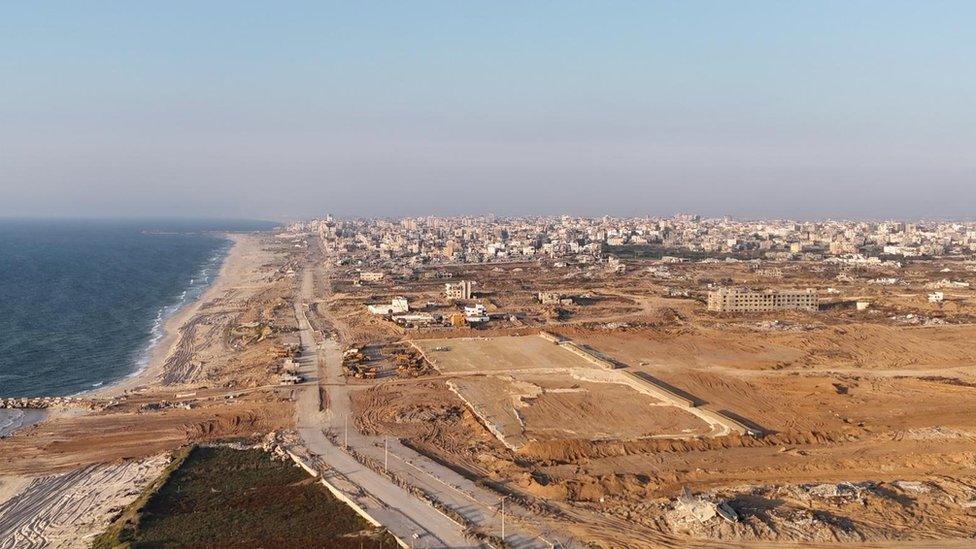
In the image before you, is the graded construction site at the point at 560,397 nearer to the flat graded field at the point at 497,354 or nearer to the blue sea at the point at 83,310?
the flat graded field at the point at 497,354

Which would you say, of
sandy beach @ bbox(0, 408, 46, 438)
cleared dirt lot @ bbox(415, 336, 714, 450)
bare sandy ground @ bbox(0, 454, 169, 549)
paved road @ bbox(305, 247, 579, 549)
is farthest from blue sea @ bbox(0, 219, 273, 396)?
cleared dirt lot @ bbox(415, 336, 714, 450)

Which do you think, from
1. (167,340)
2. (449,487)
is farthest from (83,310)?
(449,487)

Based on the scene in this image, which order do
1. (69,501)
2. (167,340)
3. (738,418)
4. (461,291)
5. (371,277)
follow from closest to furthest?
Answer: (69,501) → (738,418) → (167,340) → (461,291) → (371,277)

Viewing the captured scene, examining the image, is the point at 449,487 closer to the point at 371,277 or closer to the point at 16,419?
the point at 16,419

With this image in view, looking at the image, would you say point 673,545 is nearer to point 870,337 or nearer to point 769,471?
point 769,471

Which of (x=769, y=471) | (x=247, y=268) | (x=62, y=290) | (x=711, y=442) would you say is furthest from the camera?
(x=247, y=268)

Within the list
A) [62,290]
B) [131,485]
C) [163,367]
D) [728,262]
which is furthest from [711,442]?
[728,262]
